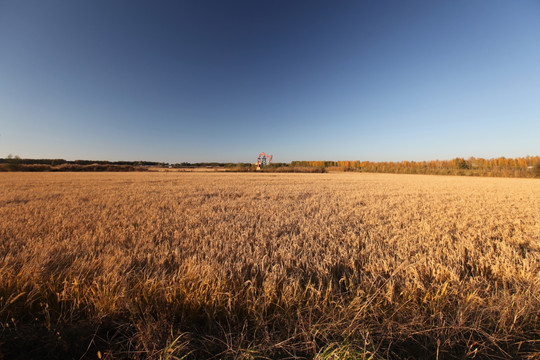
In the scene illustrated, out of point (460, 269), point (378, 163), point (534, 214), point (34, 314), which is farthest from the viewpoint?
point (378, 163)

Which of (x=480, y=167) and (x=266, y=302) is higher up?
(x=480, y=167)

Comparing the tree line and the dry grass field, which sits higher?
the tree line

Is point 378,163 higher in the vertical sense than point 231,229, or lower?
higher

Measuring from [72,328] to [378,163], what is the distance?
7135 centimetres

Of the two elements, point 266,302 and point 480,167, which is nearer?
point 266,302

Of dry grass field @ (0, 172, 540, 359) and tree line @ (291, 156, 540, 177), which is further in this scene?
tree line @ (291, 156, 540, 177)

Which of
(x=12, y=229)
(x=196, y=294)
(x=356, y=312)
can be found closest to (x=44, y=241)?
(x=12, y=229)

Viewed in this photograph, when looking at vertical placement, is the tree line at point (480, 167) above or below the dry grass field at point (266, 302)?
above

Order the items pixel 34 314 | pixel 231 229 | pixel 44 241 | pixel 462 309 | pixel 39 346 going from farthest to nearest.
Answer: pixel 231 229
pixel 44 241
pixel 462 309
pixel 34 314
pixel 39 346

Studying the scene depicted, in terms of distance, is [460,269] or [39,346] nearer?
[39,346]

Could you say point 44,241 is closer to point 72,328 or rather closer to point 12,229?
point 12,229

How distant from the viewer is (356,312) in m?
1.50

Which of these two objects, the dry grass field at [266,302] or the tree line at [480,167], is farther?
the tree line at [480,167]

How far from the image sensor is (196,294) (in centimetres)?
155
